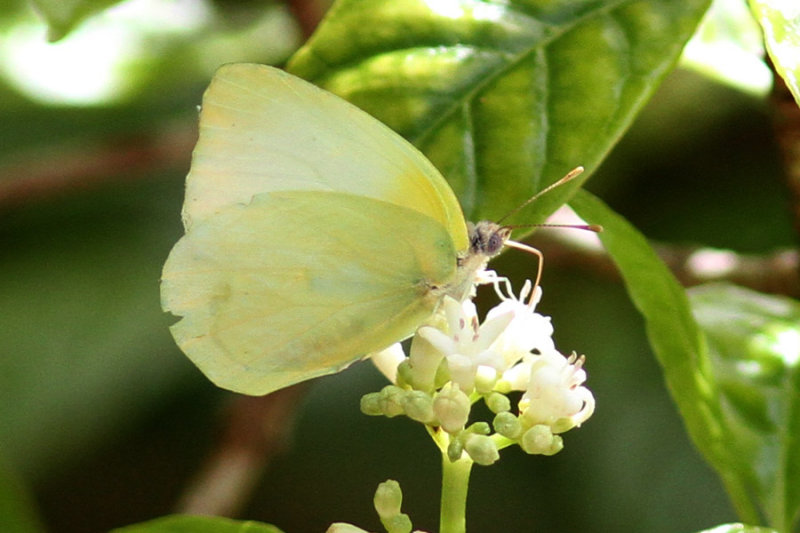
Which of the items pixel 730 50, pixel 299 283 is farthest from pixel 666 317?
pixel 730 50

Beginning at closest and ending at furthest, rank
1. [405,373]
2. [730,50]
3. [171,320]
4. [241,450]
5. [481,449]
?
[481,449] → [405,373] → [730,50] → [241,450] → [171,320]

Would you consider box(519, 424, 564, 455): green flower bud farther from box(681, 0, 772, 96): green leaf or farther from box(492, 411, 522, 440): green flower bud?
box(681, 0, 772, 96): green leaf

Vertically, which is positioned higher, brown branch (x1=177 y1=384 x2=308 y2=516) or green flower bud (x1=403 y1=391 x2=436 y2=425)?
green flower bud (x1=403 y1=391 x2=436 y2=425)

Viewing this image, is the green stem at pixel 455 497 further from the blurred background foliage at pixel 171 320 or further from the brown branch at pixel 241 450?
the blurred background foliage at pixel 171 320

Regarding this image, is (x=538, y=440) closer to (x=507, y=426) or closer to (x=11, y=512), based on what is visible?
(x=507, y=426)

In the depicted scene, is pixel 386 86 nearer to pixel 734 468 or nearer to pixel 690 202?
pixel 734 468

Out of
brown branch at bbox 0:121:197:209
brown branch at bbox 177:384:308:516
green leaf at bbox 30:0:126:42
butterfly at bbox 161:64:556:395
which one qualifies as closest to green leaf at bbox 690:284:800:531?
butterfly at bbox 161:64:556:395

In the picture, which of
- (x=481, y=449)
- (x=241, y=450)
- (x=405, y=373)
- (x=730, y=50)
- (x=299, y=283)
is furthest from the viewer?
(x=241, y=450)

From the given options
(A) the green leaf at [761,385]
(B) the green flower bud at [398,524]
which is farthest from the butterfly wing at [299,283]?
(A) the green leaf at [761,385]
